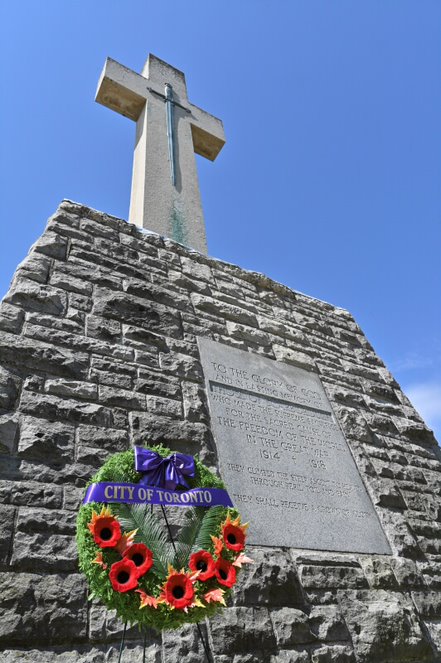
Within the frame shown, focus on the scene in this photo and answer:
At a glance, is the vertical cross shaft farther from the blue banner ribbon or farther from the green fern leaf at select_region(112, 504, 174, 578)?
the green fern leaf at select_region(112, 504, 174, 578)

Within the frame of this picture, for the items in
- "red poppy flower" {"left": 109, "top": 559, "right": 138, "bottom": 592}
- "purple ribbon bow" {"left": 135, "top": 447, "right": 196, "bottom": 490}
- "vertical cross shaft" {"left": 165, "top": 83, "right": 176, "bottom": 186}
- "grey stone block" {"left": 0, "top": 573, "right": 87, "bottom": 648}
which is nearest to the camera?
"red poppy flower" {"left": 109, "top": 559, "right": 138, "bottom": 592}

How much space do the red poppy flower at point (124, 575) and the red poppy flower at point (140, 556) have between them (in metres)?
0.02

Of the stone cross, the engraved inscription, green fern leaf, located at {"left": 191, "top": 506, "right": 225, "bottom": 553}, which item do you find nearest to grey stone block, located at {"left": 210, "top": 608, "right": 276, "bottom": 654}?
the engraved inscription

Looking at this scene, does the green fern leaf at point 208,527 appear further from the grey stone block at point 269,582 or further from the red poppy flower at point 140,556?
the grey stone block at point 269,582

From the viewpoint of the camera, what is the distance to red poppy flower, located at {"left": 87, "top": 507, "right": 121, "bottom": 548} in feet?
5.54

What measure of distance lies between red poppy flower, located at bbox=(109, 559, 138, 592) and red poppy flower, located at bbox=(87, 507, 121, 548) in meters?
0.07

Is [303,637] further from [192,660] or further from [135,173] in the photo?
[135,173]

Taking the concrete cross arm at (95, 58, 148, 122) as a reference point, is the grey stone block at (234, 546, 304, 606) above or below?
below

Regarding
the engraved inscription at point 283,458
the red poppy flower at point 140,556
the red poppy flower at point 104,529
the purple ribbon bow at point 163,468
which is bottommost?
the red poppy flower at point 140,556

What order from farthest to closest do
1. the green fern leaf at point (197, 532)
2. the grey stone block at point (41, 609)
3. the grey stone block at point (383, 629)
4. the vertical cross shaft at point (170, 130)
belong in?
the vertical cross shaft at point (170, 130), the grey stone block at point (383, 629), the green fern leaf at point (197, 532), the grey stone block at point (41, 609)

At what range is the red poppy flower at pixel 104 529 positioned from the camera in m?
1.69

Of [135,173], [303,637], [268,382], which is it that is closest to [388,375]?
[268,382]

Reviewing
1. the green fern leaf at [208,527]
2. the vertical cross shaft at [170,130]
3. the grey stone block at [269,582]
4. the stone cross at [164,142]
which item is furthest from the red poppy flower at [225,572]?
the vertical cross shaft at [170,130]

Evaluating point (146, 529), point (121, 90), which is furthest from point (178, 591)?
point (121, 90)
